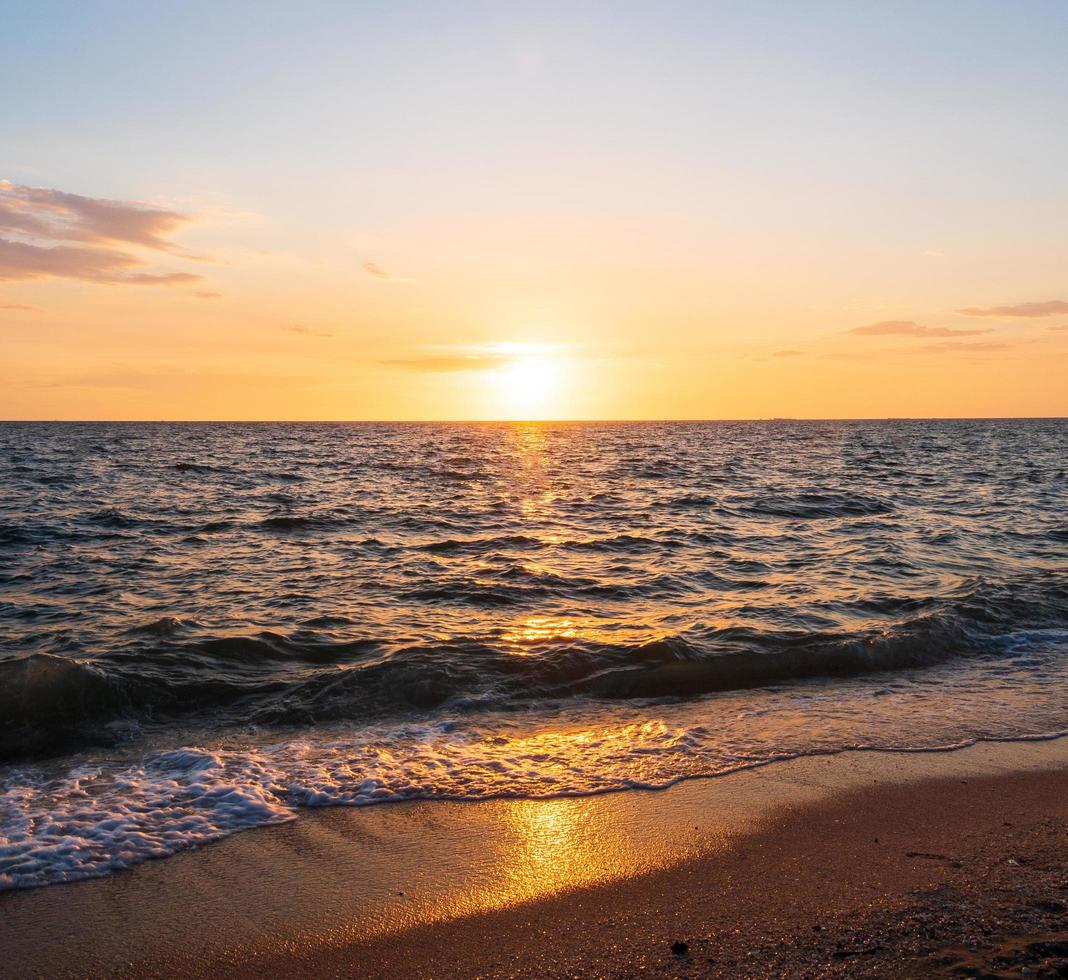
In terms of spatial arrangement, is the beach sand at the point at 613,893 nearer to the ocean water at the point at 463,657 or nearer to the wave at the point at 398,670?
the ocean water at the point at 463,657

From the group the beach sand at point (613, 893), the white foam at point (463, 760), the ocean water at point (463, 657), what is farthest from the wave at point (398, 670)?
the beach sand at point (613, 893)

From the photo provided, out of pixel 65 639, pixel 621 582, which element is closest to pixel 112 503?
pixel 65 639

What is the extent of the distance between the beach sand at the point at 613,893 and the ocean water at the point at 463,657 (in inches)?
18.1

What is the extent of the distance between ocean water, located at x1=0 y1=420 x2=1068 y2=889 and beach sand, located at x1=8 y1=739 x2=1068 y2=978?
0.46 metres

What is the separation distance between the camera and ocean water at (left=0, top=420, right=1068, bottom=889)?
6703mm

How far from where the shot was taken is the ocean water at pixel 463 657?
6703 mm

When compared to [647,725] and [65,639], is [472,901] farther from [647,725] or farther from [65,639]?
[65,639]

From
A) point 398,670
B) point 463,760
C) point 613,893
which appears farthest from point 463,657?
point 613,893

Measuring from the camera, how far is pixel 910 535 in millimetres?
20266

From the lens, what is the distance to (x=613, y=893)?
480 cm

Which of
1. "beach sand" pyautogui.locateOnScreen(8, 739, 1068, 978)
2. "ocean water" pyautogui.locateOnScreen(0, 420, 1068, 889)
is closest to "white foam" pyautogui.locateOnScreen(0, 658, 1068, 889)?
"ocean water" pyautogui.locateOnScreen(0, 420, 1068, 889)

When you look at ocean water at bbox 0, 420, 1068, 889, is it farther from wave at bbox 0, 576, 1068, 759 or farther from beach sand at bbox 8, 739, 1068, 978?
beach sand at bbox 8, 739, 1068, 978

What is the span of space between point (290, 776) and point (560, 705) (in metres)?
3.08

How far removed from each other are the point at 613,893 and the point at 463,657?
5475 mm
